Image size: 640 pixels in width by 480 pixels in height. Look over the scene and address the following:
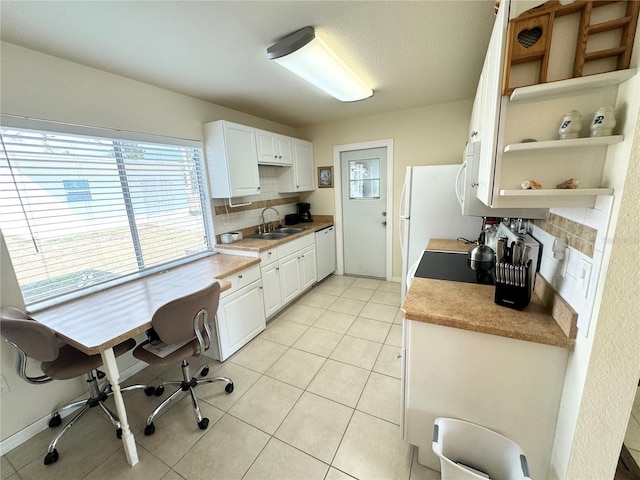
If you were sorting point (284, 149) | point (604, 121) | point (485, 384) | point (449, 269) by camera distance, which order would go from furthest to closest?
point (284, 149), point (449, 269), point (485, 384), point (604, 121)

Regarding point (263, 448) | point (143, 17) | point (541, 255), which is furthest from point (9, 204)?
point (541, 255)

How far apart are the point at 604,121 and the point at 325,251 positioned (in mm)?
3188

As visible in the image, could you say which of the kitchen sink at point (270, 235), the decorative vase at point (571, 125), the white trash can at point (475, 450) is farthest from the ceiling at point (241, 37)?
the white trash can at point (475, 450)

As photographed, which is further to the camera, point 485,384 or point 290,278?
point 290,278

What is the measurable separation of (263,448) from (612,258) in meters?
1.81

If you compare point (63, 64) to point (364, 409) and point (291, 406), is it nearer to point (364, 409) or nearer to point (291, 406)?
point (291, 406)

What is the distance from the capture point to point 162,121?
221 cm

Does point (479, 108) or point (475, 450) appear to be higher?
point (479, 108)

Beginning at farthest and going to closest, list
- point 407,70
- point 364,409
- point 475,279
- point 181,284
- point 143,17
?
point 407,70, point 181,284, point 364,409, point 475,279, point 143,17

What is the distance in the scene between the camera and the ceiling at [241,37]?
1265 millimetres

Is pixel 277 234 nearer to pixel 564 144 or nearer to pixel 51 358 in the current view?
pixel 51 358

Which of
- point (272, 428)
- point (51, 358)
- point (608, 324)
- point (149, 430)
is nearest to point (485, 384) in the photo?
point (608, 324)

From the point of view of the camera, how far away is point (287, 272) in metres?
2.99

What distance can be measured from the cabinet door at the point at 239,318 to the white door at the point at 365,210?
188cm
